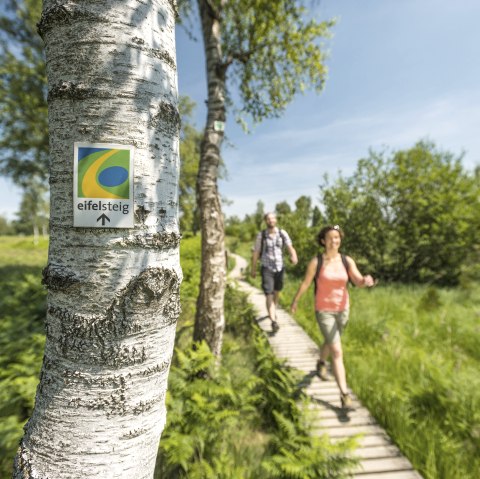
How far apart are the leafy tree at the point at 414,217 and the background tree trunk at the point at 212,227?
834 cm

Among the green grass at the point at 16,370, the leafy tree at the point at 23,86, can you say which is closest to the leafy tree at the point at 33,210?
→ the leafy tree at the point at 23,86

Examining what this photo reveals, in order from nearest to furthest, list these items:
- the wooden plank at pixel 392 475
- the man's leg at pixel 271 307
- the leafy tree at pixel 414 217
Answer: the wooden plank at pixel 392 475 → the man's leg at pixel 271 307 → the leafy tree at pixel 414 217

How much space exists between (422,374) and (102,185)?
490cm

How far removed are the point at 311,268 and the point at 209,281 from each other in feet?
4.92

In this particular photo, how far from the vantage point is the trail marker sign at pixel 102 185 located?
0.82 metres

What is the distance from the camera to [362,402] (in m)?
3.66

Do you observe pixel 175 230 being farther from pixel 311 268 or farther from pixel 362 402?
pixel 362 402

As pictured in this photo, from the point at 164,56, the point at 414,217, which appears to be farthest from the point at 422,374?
the point at 414,217

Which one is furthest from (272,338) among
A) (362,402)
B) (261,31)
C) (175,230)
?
(261,31)

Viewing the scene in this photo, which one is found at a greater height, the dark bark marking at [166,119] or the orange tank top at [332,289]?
the dark bark marking at [166,119]

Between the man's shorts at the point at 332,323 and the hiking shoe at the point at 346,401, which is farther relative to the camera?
the man's shorts at the point at 332,323

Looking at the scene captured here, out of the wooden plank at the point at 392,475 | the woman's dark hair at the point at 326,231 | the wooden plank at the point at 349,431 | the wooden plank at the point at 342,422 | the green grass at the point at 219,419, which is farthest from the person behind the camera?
the woman's dark hair at the point at 326,231

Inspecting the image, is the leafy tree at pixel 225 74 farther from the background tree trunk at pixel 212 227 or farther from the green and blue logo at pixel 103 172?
the green and blue logo at pixel 103 172

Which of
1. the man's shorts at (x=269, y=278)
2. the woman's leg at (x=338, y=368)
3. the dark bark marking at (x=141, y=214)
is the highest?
the dark bark marking at (x=141, y=214)
